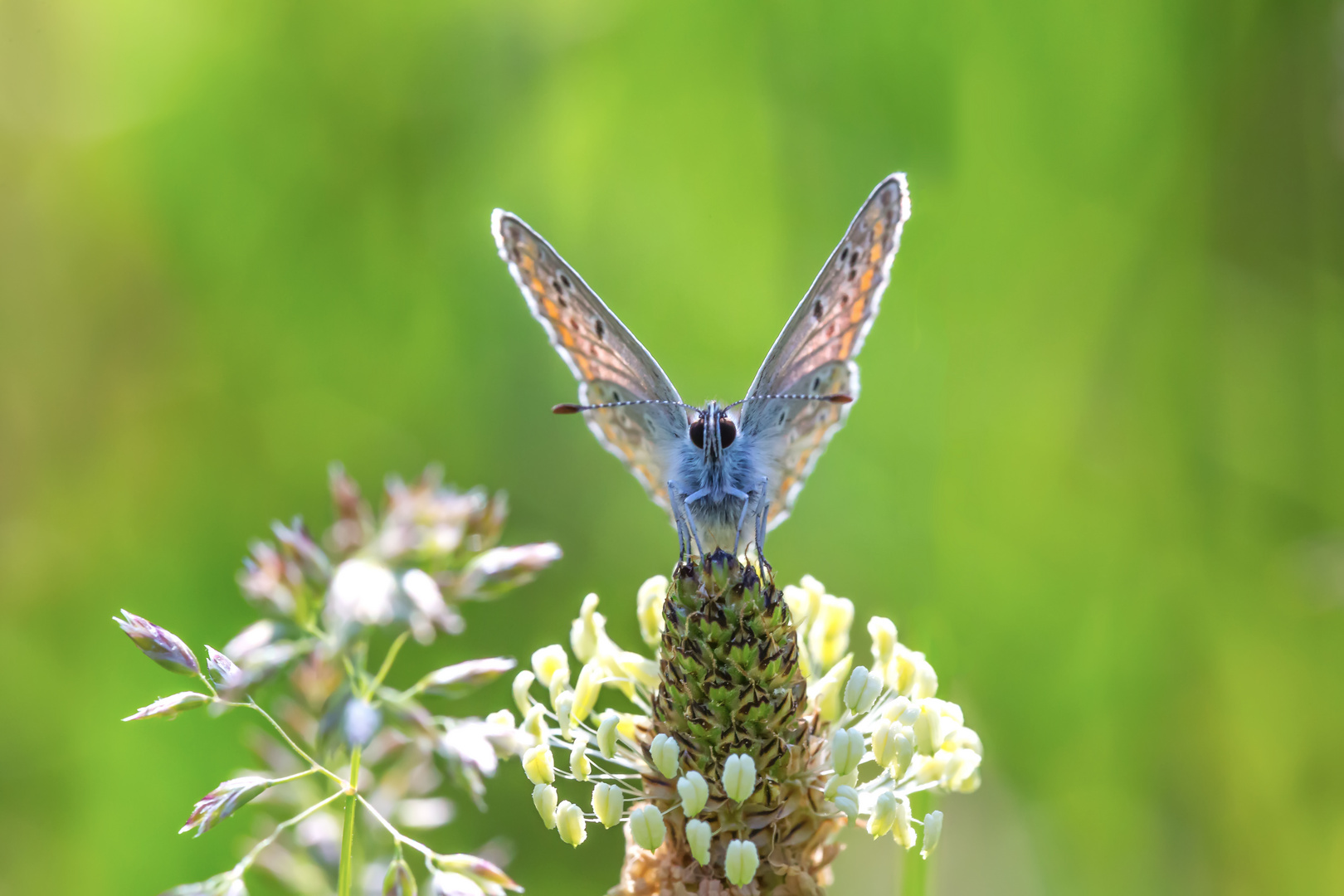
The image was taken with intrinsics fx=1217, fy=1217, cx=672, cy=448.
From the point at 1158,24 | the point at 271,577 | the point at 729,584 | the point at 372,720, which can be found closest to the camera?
the point at 372,720

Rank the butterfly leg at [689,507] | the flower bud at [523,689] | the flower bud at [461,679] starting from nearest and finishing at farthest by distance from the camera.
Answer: the flower bud at [461,679], the flower bud at [523,689], the butterfly leg at [689,507]

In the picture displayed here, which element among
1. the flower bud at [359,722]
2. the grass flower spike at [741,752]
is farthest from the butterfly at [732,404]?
the flower bud at [359,722]

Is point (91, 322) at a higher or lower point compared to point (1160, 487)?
higher

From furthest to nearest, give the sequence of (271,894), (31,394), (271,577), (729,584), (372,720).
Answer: (31,394) → (271,894) → (729,584) → (271,577) → (372,720)

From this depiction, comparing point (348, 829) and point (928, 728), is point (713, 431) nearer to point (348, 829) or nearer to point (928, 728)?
point (928, 728)

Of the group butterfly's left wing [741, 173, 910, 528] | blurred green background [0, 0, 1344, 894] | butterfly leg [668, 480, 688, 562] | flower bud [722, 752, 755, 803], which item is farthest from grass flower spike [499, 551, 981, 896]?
blurred green background [0, 0, 1344, 894]

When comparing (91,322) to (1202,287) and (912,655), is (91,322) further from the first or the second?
(1202,287)

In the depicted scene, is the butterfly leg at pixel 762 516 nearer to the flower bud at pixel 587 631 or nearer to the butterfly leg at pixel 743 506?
the butterfly leg at pixel 743 506

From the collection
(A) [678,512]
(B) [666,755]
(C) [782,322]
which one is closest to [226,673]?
(B) [666,755]

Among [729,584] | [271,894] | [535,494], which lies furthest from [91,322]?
[729,584]
